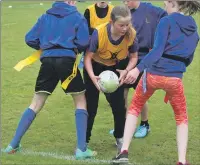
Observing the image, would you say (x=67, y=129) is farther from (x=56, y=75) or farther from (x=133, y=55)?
(x=133, y=55)

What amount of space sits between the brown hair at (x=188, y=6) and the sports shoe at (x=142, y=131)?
1.97m

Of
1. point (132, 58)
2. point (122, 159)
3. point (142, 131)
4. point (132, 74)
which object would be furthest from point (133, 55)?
point (142, 131)

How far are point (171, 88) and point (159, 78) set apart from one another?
0.55ft

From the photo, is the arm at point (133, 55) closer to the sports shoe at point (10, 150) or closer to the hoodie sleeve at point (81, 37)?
the hoodie sleeve at point (81, 37)

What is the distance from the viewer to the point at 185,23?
4.75 metres

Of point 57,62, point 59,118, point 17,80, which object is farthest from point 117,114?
point 17,80

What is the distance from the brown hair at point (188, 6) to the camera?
190 inches

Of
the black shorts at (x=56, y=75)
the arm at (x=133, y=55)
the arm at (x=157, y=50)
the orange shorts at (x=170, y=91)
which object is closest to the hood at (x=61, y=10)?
the black shorts at (x=56, y=75)

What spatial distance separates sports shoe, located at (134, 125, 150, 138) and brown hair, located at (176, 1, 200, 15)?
1.97m

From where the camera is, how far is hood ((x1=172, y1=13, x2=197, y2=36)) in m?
4.73

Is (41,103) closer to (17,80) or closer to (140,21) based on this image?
(140,21)

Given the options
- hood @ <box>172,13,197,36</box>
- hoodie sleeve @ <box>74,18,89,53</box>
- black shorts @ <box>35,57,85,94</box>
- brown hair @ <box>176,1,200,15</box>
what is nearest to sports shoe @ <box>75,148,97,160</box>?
black shorts @ <box>35,57,85,94</box>

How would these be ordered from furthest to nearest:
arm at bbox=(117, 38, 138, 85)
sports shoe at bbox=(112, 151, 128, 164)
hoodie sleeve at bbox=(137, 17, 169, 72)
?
1. arm at bbox=(117, 38, 138, 85)
2. sports shoe at bbox=(112, 151, 128, 164)
3. hoodie sleeve at bbox=(137, 17, 169, 72)

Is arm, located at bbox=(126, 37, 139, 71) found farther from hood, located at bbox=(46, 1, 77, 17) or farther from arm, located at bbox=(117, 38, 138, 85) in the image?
hood, located at bbox=(46, 1, 77, 17)
